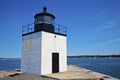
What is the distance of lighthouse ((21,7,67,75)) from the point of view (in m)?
12.5

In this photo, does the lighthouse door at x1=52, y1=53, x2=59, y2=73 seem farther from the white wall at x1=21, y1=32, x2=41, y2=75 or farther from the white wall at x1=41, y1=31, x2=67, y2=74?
the white wall at x1=21, y1=32, x2=41, y2=75

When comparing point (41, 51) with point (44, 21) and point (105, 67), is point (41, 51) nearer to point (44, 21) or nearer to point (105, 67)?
point (44, 21)

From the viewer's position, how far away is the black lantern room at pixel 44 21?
42.8ft

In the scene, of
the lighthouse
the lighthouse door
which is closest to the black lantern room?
the lighthouse

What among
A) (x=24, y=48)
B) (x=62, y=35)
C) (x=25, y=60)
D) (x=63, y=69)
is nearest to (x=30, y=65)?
(x=25, y=60)

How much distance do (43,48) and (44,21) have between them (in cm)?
262

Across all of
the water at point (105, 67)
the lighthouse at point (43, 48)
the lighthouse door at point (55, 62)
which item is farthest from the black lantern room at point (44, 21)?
the water at point (105, 67)

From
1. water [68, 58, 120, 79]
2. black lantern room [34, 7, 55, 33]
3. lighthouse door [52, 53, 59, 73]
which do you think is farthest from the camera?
water [68, 58, 120, 79]

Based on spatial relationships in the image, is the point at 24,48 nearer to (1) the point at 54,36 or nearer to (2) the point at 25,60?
(2) the point at 25,60

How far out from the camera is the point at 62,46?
14.6m

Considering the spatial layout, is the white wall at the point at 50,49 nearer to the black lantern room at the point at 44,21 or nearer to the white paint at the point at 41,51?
the white paint at the point at 41,51

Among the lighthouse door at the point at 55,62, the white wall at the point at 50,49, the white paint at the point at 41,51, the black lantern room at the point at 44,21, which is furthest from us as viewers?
the lighthouse door at the point at 55,62

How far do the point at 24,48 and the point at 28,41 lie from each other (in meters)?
0.97

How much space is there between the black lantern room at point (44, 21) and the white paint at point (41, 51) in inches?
22.9
